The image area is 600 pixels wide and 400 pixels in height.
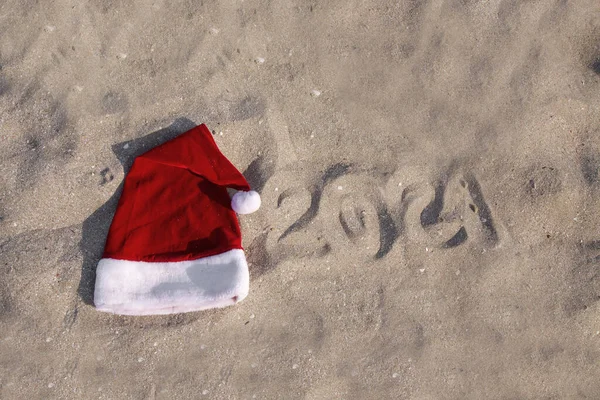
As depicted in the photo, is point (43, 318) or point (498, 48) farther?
point (498, 48)

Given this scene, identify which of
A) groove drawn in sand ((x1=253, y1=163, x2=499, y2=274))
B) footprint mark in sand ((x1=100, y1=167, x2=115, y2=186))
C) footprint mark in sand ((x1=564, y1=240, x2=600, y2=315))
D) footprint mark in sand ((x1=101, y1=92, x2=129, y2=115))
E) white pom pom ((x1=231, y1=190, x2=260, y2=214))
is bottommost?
footprint mark in sand ((x1=564, y1=240, x2=600, y2=315))

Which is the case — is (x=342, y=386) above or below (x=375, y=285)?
below

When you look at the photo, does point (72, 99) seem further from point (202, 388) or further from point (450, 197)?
point (450, 197)

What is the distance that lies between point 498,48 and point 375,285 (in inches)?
54.2

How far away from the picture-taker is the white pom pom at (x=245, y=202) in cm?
221

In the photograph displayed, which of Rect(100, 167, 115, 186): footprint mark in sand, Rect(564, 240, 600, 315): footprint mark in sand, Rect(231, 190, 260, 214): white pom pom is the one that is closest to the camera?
Rect(231, 190, 260, 214): white pom pom

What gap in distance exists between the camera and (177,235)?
2.28m

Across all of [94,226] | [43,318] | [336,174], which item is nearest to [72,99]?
[94,226]

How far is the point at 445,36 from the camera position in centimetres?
244

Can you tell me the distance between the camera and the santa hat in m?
2.22

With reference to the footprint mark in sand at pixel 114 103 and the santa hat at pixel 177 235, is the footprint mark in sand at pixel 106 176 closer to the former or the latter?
the santa hat at pixel 177 235

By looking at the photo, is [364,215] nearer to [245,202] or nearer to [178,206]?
[245,202]

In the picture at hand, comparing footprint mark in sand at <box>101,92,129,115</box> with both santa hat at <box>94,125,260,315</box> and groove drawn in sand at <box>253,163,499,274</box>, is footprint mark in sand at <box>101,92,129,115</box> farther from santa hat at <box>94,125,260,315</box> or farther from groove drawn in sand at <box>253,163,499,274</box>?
groove drawn in sand at <box>253,163,499,274</box>

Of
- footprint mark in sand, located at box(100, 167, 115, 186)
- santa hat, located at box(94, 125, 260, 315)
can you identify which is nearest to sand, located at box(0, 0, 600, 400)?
footprint mark in sand, located at box(100, 167, 115, 186)
